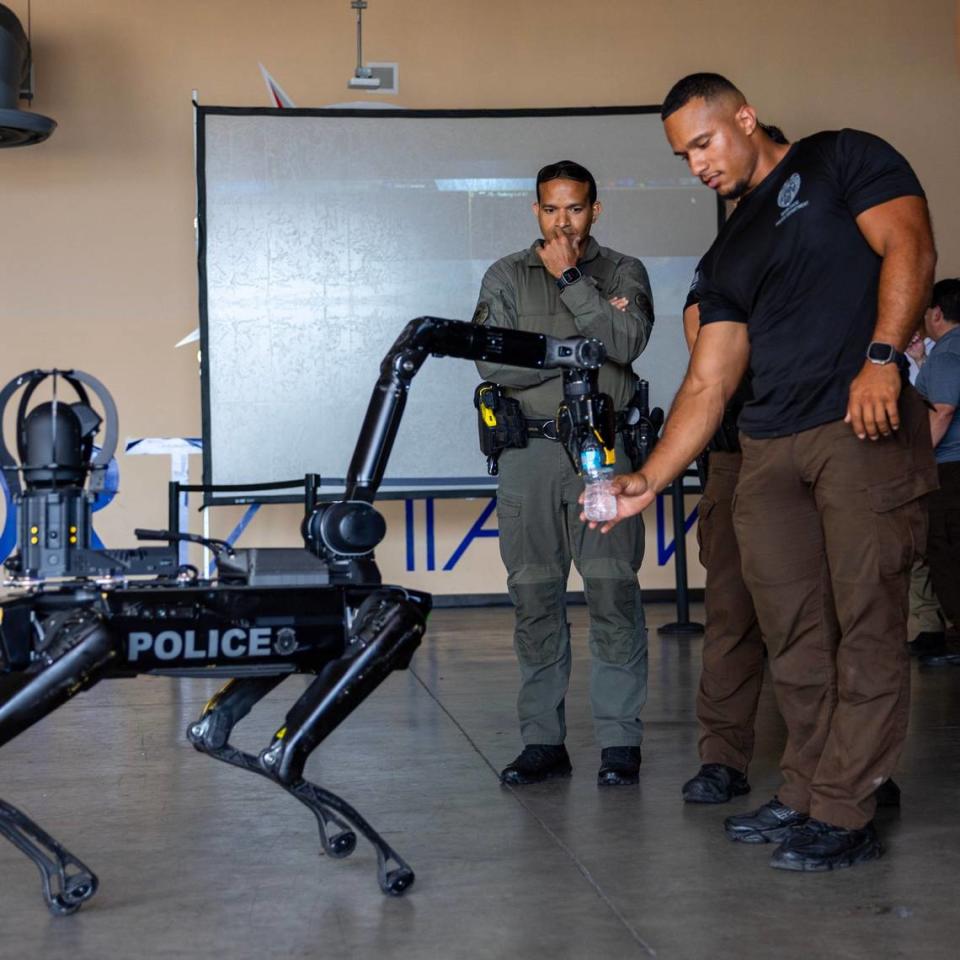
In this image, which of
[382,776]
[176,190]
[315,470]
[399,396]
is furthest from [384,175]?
[399,396]

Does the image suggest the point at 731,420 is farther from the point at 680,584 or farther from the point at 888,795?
the point at 680,584

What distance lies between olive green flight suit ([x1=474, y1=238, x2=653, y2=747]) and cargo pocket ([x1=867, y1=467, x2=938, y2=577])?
0.90m

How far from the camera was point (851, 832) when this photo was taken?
257 centimetres

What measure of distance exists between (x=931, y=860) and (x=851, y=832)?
18 cm

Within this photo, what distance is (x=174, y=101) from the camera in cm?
709

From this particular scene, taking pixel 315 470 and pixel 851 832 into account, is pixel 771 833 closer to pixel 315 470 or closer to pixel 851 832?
pixel 851 832

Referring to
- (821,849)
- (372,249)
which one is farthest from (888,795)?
(372,249)

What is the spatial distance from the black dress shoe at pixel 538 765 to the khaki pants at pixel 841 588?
0.76m

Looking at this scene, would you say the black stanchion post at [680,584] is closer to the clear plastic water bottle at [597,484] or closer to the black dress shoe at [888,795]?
the black dress shoe at [888,795]

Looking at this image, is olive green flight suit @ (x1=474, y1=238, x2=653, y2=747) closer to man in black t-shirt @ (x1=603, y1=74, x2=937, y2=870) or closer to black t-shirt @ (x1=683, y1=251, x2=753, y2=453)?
black t-shirt @ (x1=683, y1=251, x2=753, y2=453)

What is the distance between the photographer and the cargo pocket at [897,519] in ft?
8.38

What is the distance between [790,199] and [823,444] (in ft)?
1.60

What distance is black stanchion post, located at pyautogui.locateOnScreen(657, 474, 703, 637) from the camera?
20.8 feet

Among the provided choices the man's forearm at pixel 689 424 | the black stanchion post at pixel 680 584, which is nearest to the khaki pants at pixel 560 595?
the man's forearm at pixel 689 424
